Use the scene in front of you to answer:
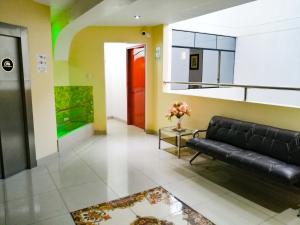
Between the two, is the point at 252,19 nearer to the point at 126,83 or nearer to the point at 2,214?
the point at 126,83

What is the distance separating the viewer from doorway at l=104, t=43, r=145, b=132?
6137mm

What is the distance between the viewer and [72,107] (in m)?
5.02

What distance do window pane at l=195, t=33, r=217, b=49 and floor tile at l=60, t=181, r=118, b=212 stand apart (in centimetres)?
464

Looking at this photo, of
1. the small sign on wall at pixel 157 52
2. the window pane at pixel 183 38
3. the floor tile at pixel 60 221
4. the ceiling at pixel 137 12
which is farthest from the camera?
the window pane at pixel 183 38

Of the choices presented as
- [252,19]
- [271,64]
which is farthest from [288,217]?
[252,19]

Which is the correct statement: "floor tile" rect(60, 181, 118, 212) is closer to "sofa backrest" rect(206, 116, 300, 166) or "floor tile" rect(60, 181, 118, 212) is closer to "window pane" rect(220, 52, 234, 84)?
"sofa backrest" rect(206, 116, 300, 166)

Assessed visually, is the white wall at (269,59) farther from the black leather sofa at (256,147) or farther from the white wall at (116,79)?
the black leather sofa at (256,147)

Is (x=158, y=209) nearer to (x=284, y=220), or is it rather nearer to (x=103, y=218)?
(x=103, y=218)

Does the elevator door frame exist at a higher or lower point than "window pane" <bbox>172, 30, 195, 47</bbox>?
lower

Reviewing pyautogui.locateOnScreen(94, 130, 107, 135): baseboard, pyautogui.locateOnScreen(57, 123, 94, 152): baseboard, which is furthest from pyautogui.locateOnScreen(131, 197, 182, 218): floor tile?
pyautogui.locateOnScreen(94, 130, 107, 135): baseboard

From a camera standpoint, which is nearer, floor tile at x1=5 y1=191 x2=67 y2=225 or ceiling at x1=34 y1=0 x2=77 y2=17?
floor tile at x1=5 y1=191 x2=67 y2=225

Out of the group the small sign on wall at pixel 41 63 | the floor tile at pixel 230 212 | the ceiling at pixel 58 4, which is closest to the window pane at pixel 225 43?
the ceiling at pixel 58 4

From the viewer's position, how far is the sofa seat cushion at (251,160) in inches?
93.1

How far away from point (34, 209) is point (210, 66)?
5.74m
